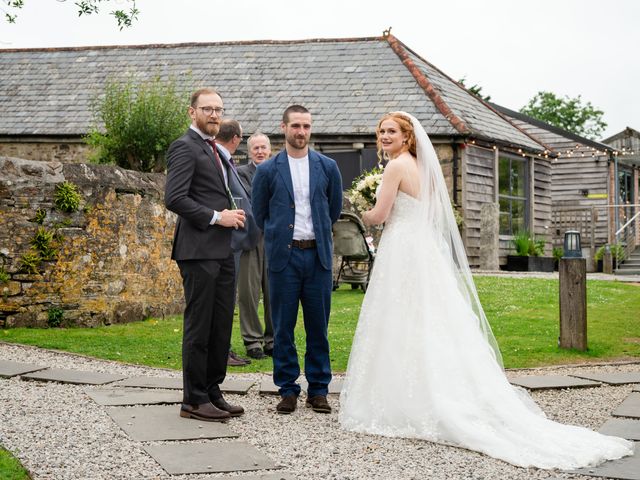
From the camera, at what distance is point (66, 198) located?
9.70 m

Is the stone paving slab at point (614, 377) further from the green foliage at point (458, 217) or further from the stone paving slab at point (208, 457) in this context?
the green foliage at point (458, 217)

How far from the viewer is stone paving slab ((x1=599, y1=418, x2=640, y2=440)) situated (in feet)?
17.0

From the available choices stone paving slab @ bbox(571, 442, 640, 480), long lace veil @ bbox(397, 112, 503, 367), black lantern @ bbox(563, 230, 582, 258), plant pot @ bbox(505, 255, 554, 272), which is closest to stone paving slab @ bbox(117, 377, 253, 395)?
long lace veil @ bbox(397, 112, 503, 367)

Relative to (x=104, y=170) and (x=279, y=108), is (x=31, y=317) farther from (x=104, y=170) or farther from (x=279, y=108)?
(x=279, y=108)

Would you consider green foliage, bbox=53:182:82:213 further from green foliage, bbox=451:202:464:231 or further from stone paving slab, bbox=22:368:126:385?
green foliage, bbox=451:202:464:231

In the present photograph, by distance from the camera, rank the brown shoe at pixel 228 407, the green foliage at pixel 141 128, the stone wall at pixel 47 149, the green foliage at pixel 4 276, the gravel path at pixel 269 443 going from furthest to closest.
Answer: the stone wall at pixel 47 149, the green foliage at pixel 141 128, the green foliage at pixel 4 276, the brown shoe at pixel 228 407, the gravel path at pixel 269 443

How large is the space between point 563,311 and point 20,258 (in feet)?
19.3

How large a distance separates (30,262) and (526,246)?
50.0ft

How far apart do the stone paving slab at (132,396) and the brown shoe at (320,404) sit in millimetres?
931

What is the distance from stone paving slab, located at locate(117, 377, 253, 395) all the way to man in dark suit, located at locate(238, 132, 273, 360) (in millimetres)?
1223

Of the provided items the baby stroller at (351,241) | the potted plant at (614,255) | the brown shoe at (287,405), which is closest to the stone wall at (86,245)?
the baby stroller at (351,241)

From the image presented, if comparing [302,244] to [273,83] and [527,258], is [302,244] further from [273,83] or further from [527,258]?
[273,83]

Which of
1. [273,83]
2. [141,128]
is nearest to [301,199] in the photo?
[141,128]

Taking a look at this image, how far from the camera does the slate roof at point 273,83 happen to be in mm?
21359
